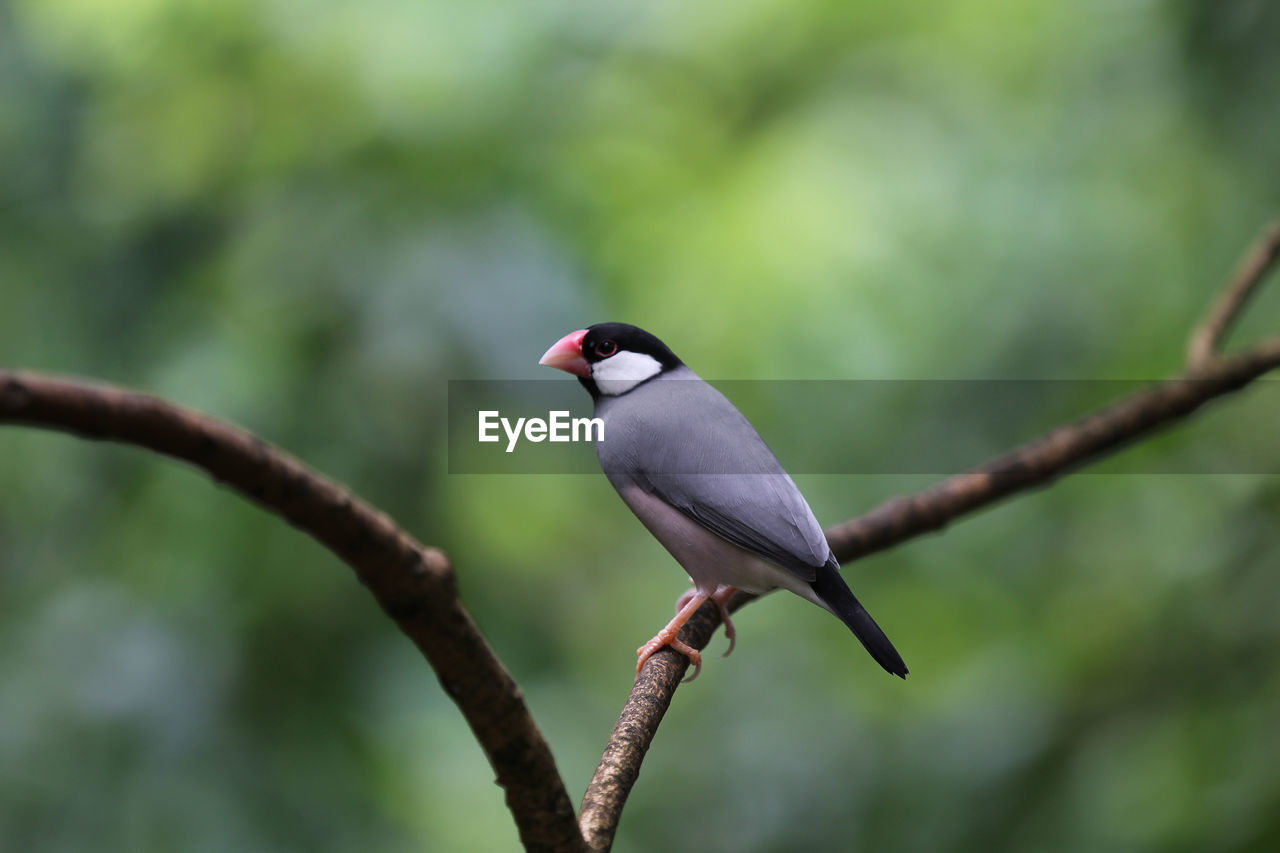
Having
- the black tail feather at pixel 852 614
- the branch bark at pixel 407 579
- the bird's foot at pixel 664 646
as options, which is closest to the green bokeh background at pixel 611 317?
the black tail feather at pixel 852 614

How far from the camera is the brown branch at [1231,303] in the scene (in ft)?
6.33

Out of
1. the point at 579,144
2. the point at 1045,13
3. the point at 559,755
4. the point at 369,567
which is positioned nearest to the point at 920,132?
the point at 1045,13

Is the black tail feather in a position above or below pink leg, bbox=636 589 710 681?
above

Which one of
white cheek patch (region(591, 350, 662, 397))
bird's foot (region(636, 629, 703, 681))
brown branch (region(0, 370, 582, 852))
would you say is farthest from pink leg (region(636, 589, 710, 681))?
brown branch (region(0, 370, 582, 852))

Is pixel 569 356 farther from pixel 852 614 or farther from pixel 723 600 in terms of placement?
pixel 852 614

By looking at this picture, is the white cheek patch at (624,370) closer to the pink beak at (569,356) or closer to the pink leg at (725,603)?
the pink beak at (569,356)

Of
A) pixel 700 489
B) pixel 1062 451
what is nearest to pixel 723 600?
pixel 700 489

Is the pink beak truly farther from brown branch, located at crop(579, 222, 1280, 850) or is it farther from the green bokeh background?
brown branch, located at crop(579, 222, 1280, 850)

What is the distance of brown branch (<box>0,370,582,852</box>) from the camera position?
0.53 m

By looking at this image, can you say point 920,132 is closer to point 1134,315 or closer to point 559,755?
point 1134,315

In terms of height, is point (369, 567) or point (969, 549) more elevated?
point (369, 567)

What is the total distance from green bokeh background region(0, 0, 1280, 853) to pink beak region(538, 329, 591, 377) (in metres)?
0.19

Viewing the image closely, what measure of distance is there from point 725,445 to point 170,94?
59.7 inches

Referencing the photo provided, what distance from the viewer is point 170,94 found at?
2340 millimetres
